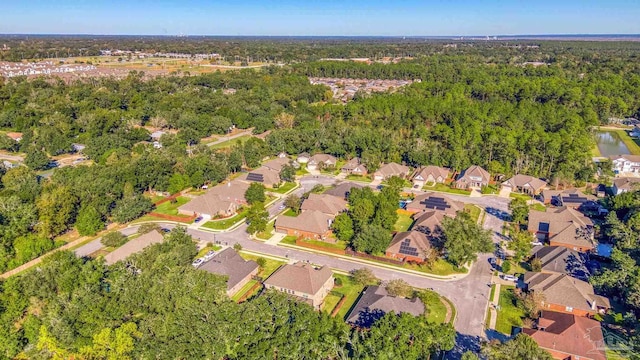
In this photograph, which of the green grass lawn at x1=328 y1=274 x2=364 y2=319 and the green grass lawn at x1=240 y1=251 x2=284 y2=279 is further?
the green grass lawn at x1=240 y1=251 x2=284 y2=279

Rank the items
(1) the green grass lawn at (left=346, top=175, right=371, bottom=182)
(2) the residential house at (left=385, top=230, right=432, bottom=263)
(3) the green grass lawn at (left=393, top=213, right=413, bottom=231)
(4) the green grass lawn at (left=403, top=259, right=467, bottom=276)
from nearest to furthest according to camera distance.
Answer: (4) the green grass lawn at (left=403, top=259, right=467, bottom=276), (2) the residential house at (left=385, top=230, right=432, bottom=263), (3) the green grass lawn at (left=393, top=213, right=413, bottom=231), (1) the green grass lawn at (left=346, top=175, right=371, bottom=182)

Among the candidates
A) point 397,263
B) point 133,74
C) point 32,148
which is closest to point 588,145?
point 397,263

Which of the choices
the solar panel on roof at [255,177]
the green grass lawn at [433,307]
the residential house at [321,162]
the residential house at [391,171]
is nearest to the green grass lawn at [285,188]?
the solar panel on roof at [255,177]

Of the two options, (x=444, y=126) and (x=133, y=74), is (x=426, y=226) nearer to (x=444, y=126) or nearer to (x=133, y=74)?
(x=444, y=126)

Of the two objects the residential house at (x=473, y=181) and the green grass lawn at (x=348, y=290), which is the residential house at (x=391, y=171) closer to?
the residential house at (x=473, y=181)

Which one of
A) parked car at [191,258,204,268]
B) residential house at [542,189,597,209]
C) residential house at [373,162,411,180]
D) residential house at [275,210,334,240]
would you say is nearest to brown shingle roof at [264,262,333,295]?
parked car at [191,258,204,268]

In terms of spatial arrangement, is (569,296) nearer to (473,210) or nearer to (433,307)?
(433,307)

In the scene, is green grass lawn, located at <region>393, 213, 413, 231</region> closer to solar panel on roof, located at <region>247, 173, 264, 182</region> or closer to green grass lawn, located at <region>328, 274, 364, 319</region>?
green grass lawn, located at <region>328, 274, 364, 319</region>
